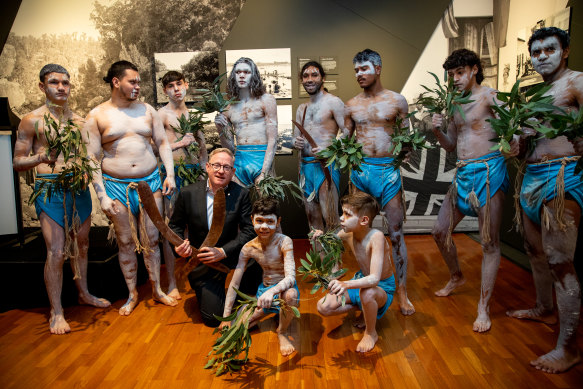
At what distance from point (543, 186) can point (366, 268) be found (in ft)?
3.93

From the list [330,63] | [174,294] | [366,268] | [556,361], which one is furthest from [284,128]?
[556,361]

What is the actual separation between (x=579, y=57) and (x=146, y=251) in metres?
3.91

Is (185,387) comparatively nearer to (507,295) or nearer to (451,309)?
(451,309)

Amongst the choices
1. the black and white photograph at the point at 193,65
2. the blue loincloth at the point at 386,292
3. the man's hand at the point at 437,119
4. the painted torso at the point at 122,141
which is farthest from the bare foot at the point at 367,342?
the black and white photograph at the point at 193,65

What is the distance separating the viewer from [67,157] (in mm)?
3031

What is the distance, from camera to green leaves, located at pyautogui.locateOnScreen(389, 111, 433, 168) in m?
3.17

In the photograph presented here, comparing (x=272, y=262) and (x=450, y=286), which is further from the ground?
(x=272, y=262)

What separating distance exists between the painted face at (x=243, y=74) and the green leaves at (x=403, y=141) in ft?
4.42

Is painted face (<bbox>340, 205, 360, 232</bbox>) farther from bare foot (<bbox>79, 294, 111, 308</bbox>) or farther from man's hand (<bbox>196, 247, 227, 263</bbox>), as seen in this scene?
bare foot (<bbox>79, 294, 111, 308</bbox>)

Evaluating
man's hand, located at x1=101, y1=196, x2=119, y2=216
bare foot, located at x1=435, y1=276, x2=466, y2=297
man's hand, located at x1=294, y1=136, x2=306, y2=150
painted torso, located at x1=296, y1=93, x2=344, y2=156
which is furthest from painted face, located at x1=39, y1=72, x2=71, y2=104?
bare foot, located at x1=435, y1=276, x2=466, y2=297

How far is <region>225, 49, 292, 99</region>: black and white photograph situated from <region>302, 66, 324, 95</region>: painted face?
61.1 inches

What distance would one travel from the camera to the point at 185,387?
2422mm

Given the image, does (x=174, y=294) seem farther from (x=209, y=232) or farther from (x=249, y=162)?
(x=249, y=162)

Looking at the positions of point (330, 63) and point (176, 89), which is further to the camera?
point (330, 63)
